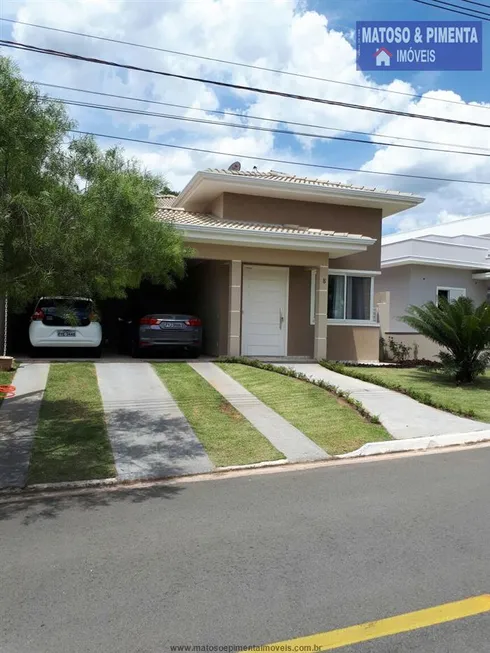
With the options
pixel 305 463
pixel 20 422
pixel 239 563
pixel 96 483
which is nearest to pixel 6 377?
pixel 20 422

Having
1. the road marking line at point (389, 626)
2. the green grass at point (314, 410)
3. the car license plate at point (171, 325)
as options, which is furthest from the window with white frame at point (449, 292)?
the road marking line at point (389, 626)

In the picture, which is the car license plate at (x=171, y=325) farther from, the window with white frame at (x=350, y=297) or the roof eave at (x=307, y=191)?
the window with white frame at (x=350, y=297)

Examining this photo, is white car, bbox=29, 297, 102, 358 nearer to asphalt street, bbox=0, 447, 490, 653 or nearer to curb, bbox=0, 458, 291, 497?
curb, bbox=0, 458, 291, 497

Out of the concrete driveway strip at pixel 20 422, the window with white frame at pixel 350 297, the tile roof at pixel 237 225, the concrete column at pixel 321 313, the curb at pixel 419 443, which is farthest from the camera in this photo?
the window with white frame at pixel 350 297

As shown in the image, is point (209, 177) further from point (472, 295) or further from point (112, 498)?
point (472, 295)

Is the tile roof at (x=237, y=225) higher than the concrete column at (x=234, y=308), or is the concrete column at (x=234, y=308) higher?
the tile roof at (x=237, y=225)

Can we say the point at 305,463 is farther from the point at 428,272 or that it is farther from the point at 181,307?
the point at 428,272

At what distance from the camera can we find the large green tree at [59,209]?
19.6ft

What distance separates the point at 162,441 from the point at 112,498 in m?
2.03

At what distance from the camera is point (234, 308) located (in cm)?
1444

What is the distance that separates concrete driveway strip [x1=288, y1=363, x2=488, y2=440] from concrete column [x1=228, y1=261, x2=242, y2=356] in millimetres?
2683

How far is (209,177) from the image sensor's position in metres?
14.9

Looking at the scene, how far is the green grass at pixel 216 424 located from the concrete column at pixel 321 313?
4.40 metres

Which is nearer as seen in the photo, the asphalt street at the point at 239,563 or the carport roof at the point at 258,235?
the asphalt street at the point at 239,563
